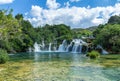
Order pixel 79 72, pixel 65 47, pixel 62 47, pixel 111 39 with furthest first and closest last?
pixel 62 47 → pixel 65 47 → pixel 111 39 → pixel 79 72

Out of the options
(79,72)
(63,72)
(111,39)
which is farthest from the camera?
(111,39)

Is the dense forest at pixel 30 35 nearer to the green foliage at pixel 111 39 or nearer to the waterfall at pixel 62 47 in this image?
the green foliage at pixel 111 39

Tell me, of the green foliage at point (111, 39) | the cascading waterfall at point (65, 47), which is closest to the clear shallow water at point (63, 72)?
the green foliage at point (111, 39)

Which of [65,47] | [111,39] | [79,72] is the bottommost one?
[79,72]

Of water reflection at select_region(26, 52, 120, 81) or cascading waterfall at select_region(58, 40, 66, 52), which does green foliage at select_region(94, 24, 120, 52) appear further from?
water reflection at select_region(26, 52, 120, 81)

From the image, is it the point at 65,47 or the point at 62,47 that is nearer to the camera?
the point at 65,47

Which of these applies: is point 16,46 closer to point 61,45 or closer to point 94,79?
point 61,45

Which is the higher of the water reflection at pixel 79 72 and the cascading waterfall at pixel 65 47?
the cascading waterfall at pixel 65 47

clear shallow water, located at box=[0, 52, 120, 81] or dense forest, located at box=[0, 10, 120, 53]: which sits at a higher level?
dense forest, located at box=[0, 10, 120, 53]

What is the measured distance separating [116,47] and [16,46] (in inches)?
1294

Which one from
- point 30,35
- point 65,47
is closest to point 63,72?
point 65,47

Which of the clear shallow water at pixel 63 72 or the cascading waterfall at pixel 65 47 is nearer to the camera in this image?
the clear shallow water at pixel 63 72

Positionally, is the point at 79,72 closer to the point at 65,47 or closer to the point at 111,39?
the point at 111,39

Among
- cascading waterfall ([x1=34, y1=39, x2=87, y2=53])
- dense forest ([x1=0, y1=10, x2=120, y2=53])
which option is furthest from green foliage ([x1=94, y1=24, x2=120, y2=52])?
cascading waterfall ([x1=34, y1=39, x2=87, y2=53])
